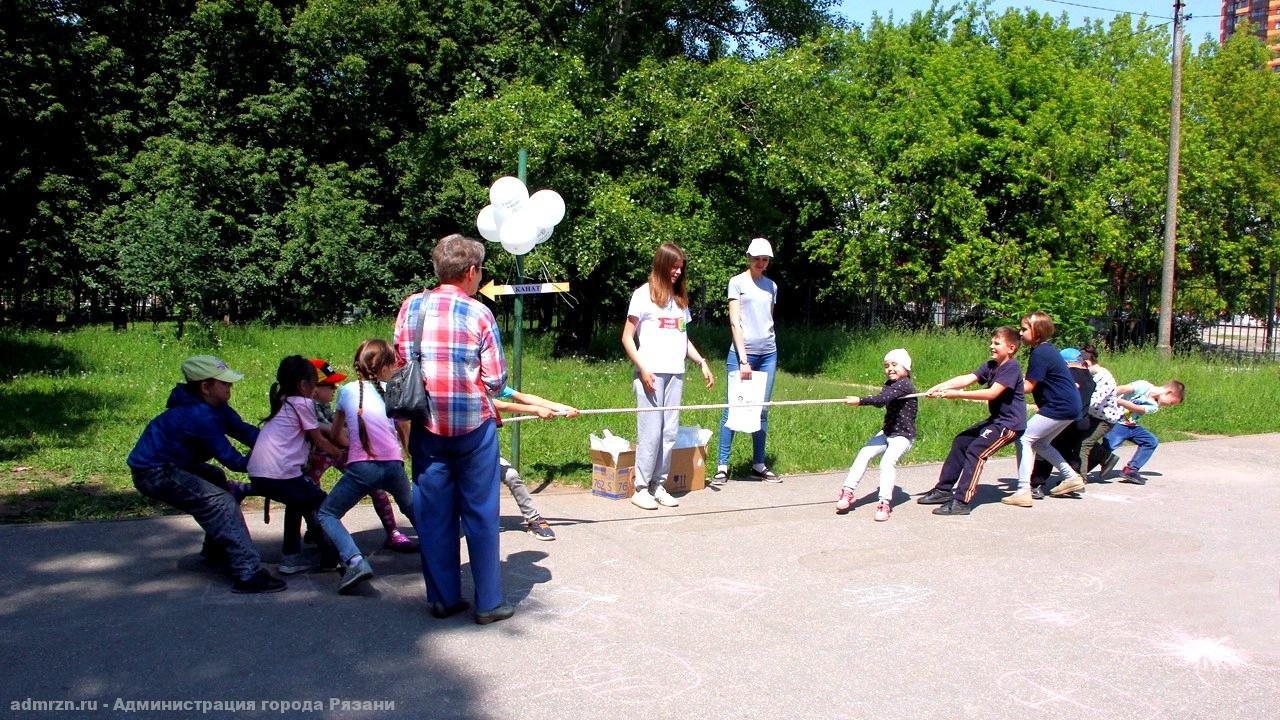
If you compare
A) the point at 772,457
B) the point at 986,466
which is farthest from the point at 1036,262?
the point at 772,457

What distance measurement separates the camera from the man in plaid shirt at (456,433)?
4875 mm

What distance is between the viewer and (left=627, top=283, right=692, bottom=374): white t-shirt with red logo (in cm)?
762

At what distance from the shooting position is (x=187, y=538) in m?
6.36

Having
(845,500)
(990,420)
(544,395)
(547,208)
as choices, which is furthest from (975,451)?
(544,395)

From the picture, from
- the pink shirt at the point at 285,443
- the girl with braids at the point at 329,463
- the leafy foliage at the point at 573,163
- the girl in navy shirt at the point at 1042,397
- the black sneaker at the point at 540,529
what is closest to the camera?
the pink shirt at the point at 285,443

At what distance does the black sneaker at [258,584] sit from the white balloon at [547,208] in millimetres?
3442

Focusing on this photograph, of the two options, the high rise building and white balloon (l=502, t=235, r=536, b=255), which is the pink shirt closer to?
white balloon (l=502, t=235, r=536, b=255)

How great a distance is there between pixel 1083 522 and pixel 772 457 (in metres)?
2.83

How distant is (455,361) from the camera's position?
4.88 meters

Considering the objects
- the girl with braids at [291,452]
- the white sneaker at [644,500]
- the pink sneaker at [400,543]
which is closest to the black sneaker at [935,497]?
the white sneaker at [644,500]

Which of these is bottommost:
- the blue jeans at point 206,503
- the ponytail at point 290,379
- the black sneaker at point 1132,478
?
the black sneaker at point 1132,478

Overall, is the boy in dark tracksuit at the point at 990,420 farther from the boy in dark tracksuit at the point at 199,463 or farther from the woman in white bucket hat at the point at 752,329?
the boy in dark tracksuit at the point at 199,463

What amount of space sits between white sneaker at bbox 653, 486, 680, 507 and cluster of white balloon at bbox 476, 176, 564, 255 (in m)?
2.07

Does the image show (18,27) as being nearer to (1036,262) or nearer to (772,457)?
(772,457)
